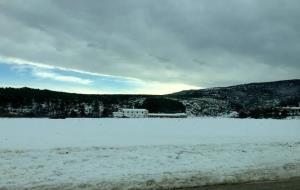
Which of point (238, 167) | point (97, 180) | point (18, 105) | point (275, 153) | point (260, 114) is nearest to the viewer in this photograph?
point (97, 180)

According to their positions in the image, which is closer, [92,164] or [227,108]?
[92,164]

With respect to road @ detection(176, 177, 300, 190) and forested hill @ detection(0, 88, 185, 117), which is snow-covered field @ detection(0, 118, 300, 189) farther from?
forested hill @ detection(0, 88, 185, 117)

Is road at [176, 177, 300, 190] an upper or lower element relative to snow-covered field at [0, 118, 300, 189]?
lower

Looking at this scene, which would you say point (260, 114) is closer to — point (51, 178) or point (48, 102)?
point (48, 102)

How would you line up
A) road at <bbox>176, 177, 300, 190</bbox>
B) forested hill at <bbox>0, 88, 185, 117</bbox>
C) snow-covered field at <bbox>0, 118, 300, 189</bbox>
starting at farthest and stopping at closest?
forested hill at <bbox>0, 88, 185, 117</bbox> < snow-covered field at <bbox>0, 118, 300, 189</bbox> < road at <bbox>176, 177, 300, 190</bbox>

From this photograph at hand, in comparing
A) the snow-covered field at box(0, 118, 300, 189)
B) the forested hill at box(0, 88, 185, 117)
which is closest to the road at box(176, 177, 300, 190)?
the snow-covered field at box(0, 118, 300, 189)

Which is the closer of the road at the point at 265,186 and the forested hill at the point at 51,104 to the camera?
the road at the point at 265,186

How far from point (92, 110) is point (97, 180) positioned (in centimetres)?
11272

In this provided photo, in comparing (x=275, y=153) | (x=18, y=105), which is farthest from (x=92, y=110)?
(x=275, y=153)

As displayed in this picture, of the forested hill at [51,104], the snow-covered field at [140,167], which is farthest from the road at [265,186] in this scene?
the forested hill at [51,104]

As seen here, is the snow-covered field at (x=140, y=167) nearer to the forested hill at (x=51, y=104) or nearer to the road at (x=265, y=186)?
the road at (x=265, y=186)

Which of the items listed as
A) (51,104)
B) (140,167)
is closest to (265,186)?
(140,167)

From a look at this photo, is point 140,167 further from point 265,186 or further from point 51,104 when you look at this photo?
point 51,104

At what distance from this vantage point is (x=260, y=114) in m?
136
